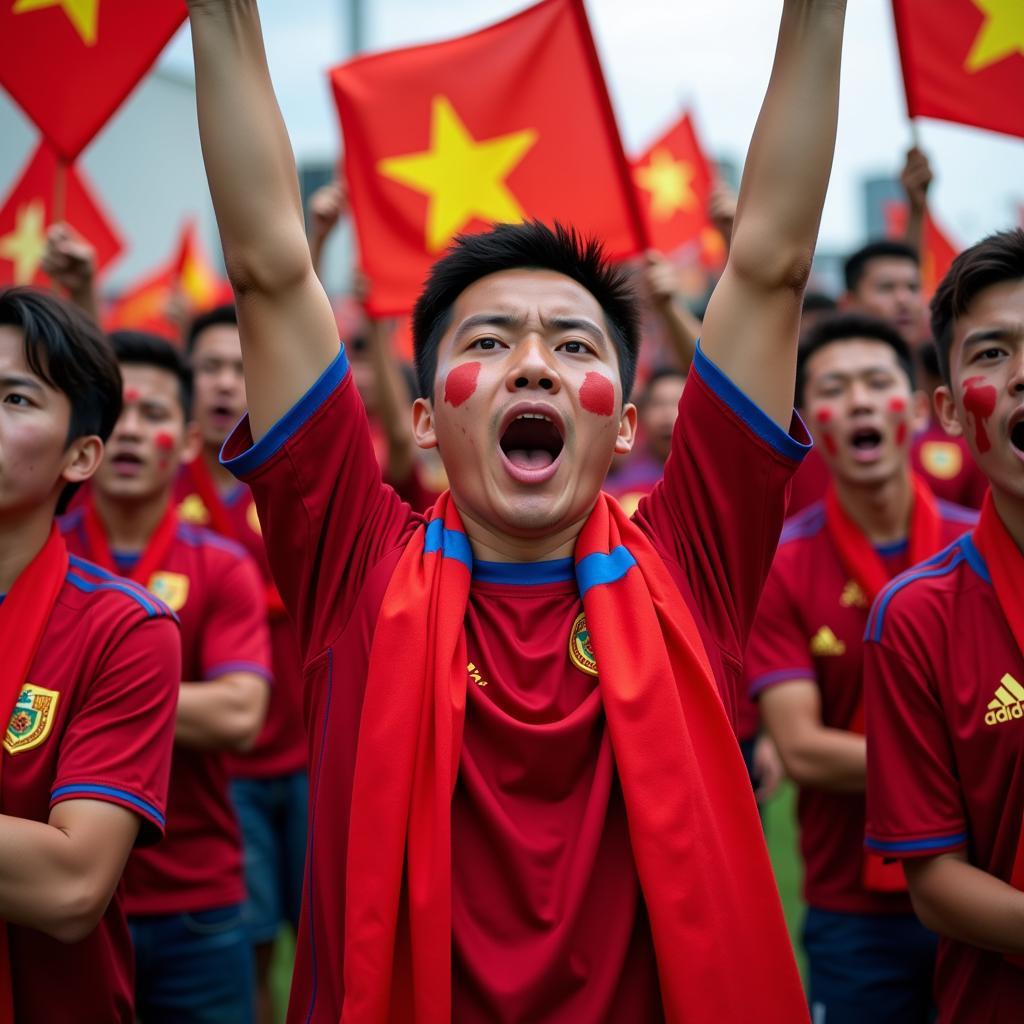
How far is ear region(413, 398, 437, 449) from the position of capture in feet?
7.95

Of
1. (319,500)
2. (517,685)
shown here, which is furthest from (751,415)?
(319,500)

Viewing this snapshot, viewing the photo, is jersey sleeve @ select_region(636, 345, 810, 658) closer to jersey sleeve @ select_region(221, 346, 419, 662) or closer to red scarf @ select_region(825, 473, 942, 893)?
jersey sleeve @ select_region(221, 346, 419, 662)

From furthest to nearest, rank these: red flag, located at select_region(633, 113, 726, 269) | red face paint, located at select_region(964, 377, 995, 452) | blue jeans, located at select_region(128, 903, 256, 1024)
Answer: red flag, located at select_region(633, 113, 726, 269) → blue jeans, located at select_region(128, 903, 256, 1024) → red face paint, located at select_region(964, 377, 995, 452)

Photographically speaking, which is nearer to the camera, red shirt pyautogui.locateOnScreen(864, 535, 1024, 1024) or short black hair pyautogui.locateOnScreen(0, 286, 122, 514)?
red shirt pyautogui.locateOnScreen(864, 535, 1024, 1024)

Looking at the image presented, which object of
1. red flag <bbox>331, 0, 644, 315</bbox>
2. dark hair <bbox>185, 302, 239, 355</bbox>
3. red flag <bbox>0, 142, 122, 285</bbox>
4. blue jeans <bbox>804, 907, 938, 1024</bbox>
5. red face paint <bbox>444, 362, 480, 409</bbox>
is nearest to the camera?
red face paint <bbox>444, 362, 480, 409</bbox>

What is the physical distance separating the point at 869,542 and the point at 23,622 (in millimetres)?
2506

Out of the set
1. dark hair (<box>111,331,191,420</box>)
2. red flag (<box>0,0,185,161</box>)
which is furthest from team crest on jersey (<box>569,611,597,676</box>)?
dark hair (<box>111,331,191,420</box>)

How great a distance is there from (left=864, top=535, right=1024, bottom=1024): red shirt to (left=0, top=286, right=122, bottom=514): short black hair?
1.83 metres

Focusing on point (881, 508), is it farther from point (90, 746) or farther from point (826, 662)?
point (90, 746)

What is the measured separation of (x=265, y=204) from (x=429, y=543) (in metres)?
0.68

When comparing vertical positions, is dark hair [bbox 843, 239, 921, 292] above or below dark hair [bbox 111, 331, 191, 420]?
above

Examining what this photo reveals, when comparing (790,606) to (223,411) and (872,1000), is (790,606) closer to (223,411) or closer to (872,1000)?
(872,1000)

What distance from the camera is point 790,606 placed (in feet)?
12.1

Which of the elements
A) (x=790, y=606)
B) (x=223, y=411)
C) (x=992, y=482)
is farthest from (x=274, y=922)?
(x=992, y=482)
